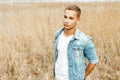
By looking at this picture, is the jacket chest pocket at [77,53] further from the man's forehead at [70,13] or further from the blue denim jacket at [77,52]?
the man's forehead at [70,13]

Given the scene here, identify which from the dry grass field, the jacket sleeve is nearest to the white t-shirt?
the jacket sleeve

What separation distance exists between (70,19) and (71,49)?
0.60 feet

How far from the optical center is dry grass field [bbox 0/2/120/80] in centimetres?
374

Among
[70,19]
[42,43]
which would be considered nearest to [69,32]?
[70,19]

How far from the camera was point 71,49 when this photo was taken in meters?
1.89

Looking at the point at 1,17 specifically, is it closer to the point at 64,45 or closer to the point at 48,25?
the point at 48,25

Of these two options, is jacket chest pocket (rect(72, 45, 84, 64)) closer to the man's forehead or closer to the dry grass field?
the man's forehead

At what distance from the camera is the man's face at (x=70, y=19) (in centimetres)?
188

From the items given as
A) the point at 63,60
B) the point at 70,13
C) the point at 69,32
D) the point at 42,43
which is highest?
the point at 70,13

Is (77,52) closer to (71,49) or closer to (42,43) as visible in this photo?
(71,49)

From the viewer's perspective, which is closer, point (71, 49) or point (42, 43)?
point (71, 49)

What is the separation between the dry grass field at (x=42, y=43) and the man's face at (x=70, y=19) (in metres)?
1.79

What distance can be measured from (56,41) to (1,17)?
3.89 meters

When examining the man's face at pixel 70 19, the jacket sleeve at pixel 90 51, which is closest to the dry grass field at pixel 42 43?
the jacket sleeve at pixel 90 51
